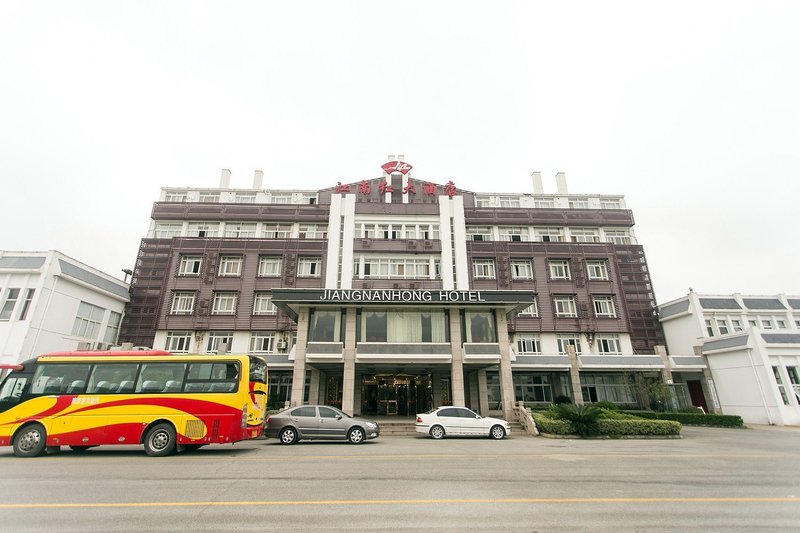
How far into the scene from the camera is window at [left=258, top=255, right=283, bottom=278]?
3747 cm

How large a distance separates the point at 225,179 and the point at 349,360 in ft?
102

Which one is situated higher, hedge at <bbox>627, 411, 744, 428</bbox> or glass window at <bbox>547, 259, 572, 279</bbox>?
glass window at <bbox>547, 259, 572, 279</bbox>

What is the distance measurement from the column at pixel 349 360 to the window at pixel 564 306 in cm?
2179

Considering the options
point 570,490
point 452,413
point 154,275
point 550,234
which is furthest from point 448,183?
point 570,490

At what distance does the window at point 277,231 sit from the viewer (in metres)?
40.6

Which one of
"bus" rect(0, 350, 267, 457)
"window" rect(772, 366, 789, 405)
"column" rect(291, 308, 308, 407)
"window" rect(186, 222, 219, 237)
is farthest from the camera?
"window" rect(186, 222, 219, 237)

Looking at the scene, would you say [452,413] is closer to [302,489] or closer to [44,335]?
[302,489]

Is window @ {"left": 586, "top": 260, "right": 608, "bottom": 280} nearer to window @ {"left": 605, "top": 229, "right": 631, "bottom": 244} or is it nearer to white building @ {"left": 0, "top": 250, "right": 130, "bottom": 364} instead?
window @ {"left": 605, "top": 229, "right": 631, "bottom": 244}

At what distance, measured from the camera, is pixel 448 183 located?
4141cm

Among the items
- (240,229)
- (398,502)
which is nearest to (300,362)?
(398,502)

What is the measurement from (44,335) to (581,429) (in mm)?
36212

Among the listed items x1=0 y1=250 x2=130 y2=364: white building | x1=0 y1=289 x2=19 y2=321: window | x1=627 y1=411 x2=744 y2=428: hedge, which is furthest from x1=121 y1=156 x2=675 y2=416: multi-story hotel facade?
x1=0 y1=289 x2=19 y2=321: window

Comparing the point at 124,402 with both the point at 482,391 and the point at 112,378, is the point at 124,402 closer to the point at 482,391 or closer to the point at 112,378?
the point at 112,378

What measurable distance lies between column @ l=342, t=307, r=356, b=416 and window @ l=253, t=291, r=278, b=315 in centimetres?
1285
